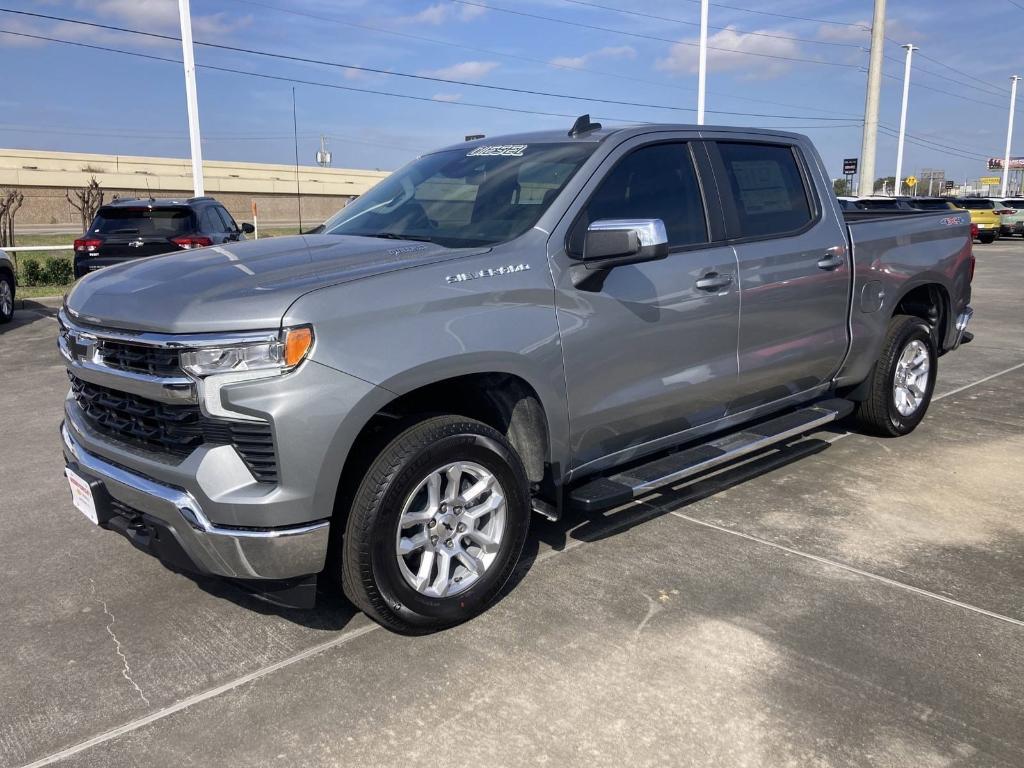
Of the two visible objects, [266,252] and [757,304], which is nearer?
[266,252]

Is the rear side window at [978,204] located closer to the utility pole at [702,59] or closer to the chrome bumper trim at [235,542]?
the utility pole at [702,59]

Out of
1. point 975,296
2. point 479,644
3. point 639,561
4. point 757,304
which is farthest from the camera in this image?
point 975,296

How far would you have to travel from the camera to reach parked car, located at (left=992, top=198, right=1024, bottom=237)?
109 ft

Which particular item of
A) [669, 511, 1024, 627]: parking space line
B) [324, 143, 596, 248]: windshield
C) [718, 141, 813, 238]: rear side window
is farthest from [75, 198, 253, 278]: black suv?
[669, 511, 1024, 627]: parking space line

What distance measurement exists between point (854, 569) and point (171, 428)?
300 centimetres

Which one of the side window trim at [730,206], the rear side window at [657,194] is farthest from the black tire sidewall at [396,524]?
the side window trim at [730,206]

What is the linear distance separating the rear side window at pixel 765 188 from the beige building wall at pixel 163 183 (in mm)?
39508

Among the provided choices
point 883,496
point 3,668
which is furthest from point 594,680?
point 883,496

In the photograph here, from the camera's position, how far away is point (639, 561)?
13.6 ft

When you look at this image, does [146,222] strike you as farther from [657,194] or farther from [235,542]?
[235,542]

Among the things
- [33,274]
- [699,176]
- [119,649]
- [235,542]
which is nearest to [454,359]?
[235,542]

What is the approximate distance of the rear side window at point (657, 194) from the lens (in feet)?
13.4

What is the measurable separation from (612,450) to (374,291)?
1517 millimetres

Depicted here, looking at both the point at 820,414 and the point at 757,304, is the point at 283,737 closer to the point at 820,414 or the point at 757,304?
the point at 757,304
